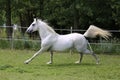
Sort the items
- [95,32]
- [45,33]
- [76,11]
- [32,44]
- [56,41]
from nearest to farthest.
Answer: [56,41]
[45,33]
[95,32]
[32,44]
[76,11]

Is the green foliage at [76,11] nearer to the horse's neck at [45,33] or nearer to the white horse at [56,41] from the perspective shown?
the white horse at [56,41]

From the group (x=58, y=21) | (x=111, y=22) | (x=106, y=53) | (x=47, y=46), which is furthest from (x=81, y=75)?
(x=58, y=21)

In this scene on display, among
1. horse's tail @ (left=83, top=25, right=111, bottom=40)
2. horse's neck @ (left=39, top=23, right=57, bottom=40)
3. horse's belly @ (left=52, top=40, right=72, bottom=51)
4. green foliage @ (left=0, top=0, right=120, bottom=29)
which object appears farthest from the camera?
green foliage @ (left=0, top=0, right=120, bottom=29)

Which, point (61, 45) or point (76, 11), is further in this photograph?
point (76, 11)

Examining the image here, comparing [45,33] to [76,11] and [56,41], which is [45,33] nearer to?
[56,41]

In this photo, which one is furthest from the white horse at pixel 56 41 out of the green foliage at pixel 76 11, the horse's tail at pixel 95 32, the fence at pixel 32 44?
the green foliage at pixel 76 11

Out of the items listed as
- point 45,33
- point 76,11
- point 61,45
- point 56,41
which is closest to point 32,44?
point 76,11

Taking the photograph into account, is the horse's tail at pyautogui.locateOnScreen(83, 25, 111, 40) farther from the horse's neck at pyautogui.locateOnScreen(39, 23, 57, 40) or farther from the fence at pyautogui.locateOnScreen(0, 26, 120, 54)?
the fence at pyautogui.locateOnScreen(0, 26, 120, 54)

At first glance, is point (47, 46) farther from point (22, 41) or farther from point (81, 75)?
point (22, 41)

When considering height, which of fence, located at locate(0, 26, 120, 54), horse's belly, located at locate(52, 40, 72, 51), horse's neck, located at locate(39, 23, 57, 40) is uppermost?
horse's neck, located at locate(39, 23, 57, 40)

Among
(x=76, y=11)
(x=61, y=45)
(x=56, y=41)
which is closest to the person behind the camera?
(x=61, y=45)

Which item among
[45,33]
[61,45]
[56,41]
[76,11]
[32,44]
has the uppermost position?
[76,11]

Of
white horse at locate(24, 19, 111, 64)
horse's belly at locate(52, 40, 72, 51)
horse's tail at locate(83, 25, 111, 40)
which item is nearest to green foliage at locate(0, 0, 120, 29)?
horse's tail at locate(83, 25, 111, 40)

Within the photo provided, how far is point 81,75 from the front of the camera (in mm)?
9711
